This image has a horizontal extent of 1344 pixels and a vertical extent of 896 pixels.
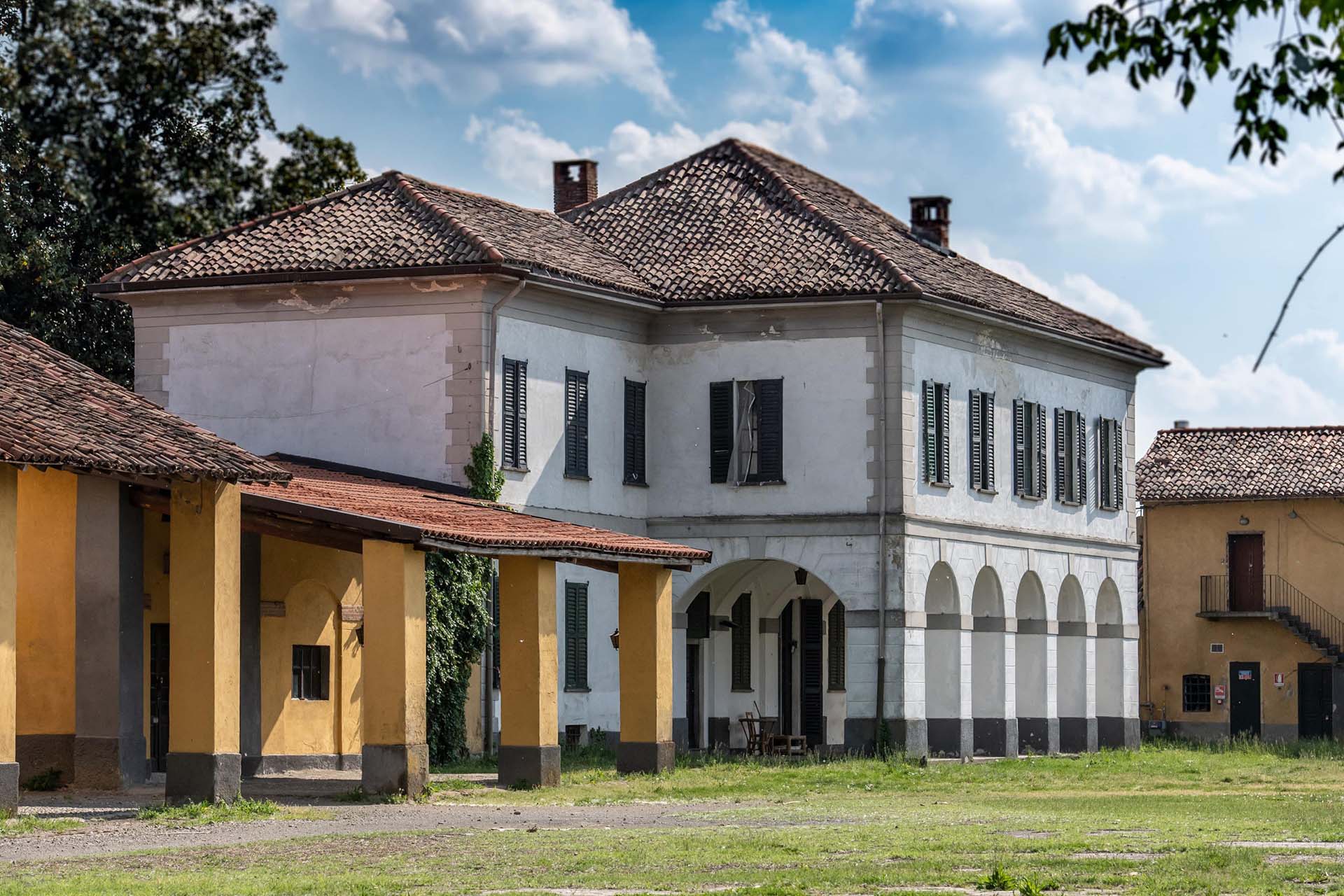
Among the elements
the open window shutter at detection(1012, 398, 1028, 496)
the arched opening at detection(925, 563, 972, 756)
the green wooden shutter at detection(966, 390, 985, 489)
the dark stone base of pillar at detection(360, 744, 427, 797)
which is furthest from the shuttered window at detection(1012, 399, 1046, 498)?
the dark stone base of pillar at detection(360, 744, 427, 797)

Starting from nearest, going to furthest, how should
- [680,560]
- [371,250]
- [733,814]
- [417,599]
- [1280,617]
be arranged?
[733,814] < [417,599] < [680,560] < [371,250] < [1280,617]

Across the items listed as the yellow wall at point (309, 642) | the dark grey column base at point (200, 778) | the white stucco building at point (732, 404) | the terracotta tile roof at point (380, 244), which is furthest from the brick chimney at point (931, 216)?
the dark grey column base at point (200, 778)

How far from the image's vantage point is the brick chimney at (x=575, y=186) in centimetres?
4384

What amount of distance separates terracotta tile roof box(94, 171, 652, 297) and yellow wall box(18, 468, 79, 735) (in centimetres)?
860

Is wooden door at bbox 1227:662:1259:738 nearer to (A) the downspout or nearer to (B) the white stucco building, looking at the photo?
(B) the white stucco building

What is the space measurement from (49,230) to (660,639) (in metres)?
17.3

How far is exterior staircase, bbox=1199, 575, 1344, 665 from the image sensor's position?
5684 centimetres

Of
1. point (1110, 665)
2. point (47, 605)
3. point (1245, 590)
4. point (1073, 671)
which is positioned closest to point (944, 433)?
point (1073, 671)

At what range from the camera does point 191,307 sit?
3600cm

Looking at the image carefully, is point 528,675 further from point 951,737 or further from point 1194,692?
point 1194,692

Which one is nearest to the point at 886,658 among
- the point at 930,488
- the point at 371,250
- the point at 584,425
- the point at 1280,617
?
the point at 930,488

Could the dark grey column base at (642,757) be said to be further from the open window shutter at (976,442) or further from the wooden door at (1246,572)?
the wooden door at (1246,572)

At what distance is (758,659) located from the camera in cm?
4200

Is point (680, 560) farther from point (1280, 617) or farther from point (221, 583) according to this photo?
point (1280, 617)
